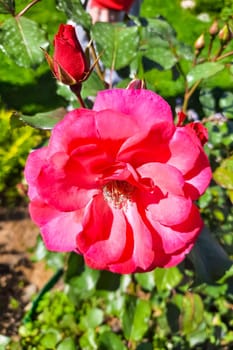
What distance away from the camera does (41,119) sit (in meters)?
0.80

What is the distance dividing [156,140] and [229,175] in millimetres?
262

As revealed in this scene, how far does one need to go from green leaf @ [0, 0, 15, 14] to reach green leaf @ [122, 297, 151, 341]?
78 cm

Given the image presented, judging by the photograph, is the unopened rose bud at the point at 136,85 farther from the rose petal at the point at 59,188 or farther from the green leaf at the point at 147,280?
the green leaf at the point at 147,280

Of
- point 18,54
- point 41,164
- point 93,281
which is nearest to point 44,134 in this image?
point 93,281

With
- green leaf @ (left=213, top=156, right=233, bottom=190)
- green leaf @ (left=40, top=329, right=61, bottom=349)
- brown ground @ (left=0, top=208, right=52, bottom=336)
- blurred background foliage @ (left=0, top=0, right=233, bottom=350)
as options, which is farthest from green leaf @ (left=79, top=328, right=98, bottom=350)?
green leaf @ (left=213, top=156, right=233, bottom=190)

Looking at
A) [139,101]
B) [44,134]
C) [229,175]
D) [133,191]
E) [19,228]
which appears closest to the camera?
[139,101]

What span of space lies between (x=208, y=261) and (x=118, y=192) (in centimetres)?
30

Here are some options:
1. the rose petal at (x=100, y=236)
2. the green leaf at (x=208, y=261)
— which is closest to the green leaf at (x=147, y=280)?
the green leaf at (x=208, y=261)

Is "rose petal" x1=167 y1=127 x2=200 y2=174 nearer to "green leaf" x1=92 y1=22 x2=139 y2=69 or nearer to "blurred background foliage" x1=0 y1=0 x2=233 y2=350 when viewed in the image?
"blurred background foliage" x1=0 y1=0 x2=233 y2=350

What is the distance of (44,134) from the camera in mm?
1517

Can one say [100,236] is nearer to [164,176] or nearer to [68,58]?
[164,176]

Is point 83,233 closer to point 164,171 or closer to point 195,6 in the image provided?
point 164,171

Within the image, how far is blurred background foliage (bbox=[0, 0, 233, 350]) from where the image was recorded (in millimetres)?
795

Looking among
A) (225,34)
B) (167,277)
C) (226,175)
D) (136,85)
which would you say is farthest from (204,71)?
(167,277)
